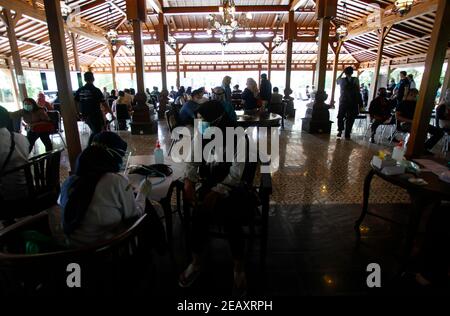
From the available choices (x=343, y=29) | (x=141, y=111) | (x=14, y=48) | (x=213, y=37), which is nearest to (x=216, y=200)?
(x=141, y=111)

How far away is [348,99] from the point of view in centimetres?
565

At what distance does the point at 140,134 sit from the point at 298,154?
13.4 feet

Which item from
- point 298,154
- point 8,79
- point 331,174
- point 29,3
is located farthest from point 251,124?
point 8,79

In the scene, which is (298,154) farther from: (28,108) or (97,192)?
(28,108)

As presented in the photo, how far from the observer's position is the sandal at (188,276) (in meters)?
1.73

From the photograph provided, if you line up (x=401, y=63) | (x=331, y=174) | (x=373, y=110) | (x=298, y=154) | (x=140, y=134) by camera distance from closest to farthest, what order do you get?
(x=331, y=174)
(x=298, y=154)
(x=373, y=110)
(x=140, y=134)
(x=401, y=63)

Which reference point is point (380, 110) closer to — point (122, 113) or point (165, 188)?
point (165, 188)

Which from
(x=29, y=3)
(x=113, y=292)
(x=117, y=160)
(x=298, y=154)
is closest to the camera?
(x=113, y=292)

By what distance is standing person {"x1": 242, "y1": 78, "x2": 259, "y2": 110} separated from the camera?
5641 millimetres

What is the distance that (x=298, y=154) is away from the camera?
15.7ft

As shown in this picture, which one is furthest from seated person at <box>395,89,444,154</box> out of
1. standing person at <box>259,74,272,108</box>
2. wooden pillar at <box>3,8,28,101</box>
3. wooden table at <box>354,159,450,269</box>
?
wooden pillar at <box>3,8,28,101</box>

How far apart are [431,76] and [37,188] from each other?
13.0 ft

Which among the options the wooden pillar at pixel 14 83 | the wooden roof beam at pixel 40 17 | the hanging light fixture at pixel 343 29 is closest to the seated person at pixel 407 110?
the hanging light fixture at pixel 343 29

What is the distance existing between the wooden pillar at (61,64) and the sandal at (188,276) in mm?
2231
